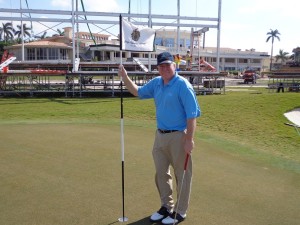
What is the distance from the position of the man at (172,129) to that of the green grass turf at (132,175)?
0.28m

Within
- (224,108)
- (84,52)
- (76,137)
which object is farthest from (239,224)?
(84,52)

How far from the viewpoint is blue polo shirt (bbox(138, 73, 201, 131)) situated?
399 centimetres

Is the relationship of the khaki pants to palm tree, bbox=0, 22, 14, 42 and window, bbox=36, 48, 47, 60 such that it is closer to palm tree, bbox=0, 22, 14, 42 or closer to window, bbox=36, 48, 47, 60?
window, bbox=36, 48, 47, 60

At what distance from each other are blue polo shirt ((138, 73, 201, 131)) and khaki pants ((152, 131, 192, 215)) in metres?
0.14

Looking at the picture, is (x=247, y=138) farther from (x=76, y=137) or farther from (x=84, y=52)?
(x=84, y=52)

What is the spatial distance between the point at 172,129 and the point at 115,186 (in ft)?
6.24

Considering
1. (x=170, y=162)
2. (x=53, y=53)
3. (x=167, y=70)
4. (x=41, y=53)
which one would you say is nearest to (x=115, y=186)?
(x=170, y=162)

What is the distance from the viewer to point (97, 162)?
7.02m

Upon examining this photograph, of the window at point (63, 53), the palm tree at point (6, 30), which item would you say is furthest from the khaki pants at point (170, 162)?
the palm tree at point (6, 30)

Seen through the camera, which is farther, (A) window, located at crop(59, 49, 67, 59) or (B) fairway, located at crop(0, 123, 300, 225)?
(A) window, located at crop(59, 49, 67, 59)

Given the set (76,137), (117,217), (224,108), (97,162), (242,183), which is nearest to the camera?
(117,217)

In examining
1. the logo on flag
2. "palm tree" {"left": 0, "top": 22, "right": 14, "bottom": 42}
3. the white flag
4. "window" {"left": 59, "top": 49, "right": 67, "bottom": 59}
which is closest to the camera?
the white flag

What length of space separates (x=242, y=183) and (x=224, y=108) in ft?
31.7

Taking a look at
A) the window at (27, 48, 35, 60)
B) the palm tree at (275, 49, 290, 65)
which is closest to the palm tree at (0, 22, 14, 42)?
the window at (27, 48, 35, 60)
